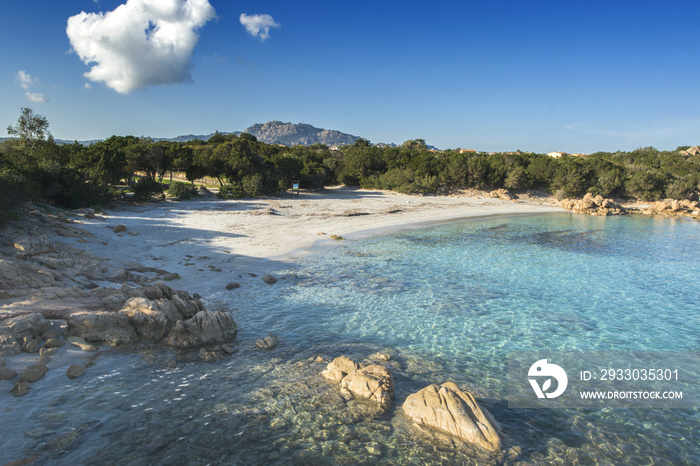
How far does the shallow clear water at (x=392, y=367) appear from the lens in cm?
618

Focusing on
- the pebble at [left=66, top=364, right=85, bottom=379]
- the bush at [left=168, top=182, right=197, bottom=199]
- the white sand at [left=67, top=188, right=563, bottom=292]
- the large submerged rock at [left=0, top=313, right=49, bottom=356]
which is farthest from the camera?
the bush at [left=168, top=182, right=197, bottom=199]

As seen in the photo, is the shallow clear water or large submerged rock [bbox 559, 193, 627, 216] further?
large submerged rock [bbox 559, 193, 627, 216]

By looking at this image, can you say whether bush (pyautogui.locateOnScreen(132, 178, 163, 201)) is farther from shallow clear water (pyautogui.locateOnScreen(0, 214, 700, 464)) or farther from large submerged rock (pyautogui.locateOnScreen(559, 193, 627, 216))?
large submerged rock (pyautogui.locateOnScreen(559, 193, 627, 216))

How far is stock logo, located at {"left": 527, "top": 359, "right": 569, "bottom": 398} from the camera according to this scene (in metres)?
8.32

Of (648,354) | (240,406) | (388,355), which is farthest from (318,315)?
(648,354)

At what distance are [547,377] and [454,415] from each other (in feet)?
12.4

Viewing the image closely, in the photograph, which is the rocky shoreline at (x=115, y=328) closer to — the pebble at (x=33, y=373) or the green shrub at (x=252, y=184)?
the pebble at (x=33, y=373)

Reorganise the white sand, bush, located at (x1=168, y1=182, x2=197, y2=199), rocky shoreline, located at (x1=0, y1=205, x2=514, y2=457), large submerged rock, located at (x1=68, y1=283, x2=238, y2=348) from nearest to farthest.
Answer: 1. rocky shoreline, located at (x1=0, y1=205, x2=514, y2=457)
2. large submerged rock, located at (x1=68, y1=283, x2=238, y2=348)
3. the white sand
4. bush, located at (x1=168, y1=182, x2=197, y2=199)

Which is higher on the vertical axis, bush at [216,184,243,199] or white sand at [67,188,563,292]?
bush at [216,184,243,199]

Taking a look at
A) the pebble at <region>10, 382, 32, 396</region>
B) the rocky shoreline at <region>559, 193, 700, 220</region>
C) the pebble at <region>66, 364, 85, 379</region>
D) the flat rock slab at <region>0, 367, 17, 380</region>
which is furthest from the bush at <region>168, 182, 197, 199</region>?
the rocky shoreline at <region>559, 193, 700, 220</region>

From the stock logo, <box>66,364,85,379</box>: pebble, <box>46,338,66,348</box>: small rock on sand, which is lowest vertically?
the stock logo

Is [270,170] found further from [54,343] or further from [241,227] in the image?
[54,343]

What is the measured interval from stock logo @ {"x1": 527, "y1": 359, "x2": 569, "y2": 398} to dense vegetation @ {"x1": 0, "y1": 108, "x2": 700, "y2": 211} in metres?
19.7

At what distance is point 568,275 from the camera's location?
1753 cm
